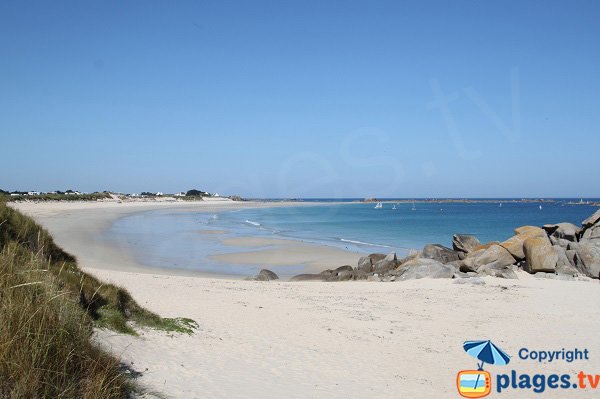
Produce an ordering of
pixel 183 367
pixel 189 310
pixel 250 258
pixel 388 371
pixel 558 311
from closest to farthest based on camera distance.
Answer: pixel 183 367 → pixel 388 371 → pixel 189 310 → pixel 558 311 → pixel 250 258

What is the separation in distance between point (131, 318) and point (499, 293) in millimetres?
11443

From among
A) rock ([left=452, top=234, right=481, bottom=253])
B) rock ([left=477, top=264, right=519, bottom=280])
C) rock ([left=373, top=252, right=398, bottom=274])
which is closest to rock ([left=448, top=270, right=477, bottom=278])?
rock ([left=477, top=264, right=519, bottom=280])

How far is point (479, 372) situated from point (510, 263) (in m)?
12.8

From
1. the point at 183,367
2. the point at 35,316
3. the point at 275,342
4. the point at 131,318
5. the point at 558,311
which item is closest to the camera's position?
the point at 35,316

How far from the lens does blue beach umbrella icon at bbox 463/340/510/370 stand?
8845 mm

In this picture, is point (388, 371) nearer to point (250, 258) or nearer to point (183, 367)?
point (183, 367)

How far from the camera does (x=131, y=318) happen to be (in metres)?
8.55

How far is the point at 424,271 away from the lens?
1861cm

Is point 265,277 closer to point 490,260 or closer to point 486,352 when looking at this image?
point 490,260

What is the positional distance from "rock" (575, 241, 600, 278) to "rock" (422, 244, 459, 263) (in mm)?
5407

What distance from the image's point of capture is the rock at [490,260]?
64.0ft

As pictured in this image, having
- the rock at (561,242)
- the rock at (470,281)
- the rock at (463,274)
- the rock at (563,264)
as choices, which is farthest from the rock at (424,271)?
the rock at (561,242)

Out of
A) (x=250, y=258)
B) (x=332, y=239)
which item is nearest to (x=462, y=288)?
(x=250, y=258)

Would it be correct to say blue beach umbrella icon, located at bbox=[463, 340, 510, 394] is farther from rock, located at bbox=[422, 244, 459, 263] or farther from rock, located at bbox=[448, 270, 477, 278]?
rock, located at bbox=[422, 244, 459, 263]
